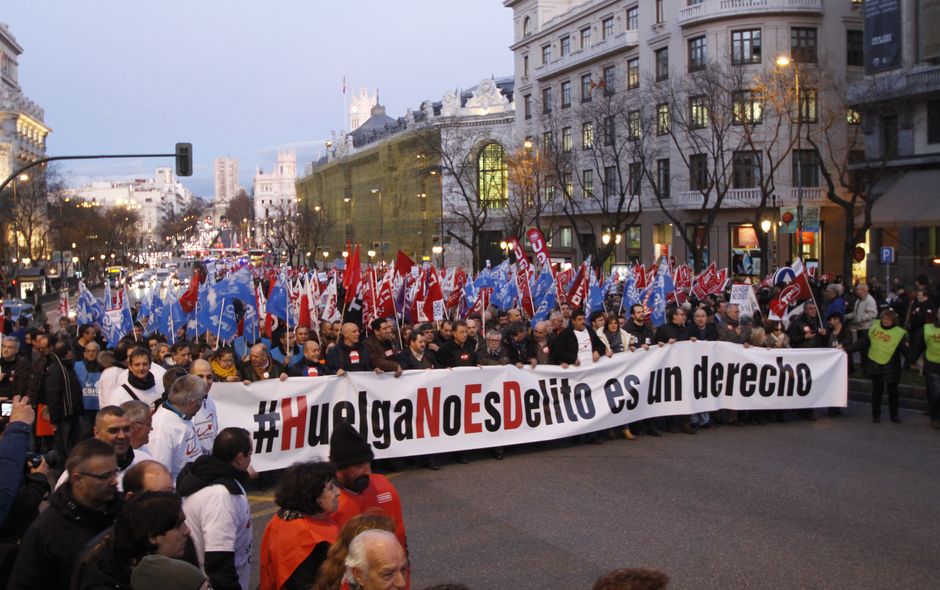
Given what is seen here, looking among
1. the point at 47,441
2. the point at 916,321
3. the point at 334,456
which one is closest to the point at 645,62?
the point at 916,321

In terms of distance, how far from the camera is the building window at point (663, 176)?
51.1m

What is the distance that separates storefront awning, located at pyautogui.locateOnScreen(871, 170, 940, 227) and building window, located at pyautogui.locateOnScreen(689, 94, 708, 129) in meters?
8.13

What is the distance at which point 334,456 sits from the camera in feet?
16.6

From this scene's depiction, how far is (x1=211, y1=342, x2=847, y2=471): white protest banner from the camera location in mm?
10648

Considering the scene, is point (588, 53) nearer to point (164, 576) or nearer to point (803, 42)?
point (803, 42)

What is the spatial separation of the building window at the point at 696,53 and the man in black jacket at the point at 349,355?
40668 millimetres

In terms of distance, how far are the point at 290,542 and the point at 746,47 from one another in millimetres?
47285

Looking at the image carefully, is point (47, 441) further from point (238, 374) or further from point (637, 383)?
point (637, 383)

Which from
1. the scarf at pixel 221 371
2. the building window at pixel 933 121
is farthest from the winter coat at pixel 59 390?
the building window at pixel 933 121

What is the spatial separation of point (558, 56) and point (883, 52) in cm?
2620

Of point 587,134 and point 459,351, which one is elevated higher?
point 587,134

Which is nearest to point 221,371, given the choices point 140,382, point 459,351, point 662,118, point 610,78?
point 140,382

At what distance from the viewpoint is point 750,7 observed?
47.0 metres

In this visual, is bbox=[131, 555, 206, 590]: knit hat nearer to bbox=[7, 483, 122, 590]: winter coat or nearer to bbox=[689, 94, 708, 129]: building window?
bbox=[7, 483, 122, 590]: winter coat
